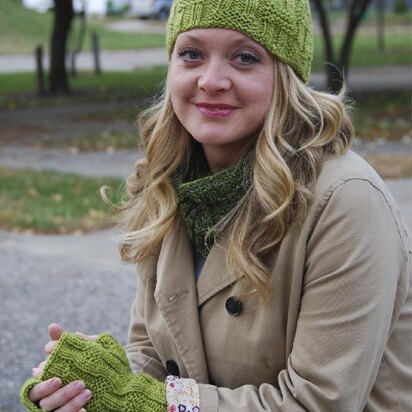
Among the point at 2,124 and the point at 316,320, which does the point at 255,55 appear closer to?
the point at 316,320

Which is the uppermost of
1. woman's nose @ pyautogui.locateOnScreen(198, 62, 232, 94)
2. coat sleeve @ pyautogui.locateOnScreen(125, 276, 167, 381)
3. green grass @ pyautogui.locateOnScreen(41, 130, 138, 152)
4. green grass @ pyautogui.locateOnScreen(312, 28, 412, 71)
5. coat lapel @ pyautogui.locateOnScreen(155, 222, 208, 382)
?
woman's nose @ pyautogui.locateOnScreen(198, 62, 232, 94)

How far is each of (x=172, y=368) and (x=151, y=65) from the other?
24.9 meters

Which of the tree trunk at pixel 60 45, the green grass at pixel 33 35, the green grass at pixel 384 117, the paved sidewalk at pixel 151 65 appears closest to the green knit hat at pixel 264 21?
the green grass at pixel 384 117

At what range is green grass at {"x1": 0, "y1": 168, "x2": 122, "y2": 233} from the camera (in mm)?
7828

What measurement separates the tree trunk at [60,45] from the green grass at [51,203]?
9.86m

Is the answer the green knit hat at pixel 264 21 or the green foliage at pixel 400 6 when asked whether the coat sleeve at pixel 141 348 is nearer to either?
the green knit hat at pixel 264 21

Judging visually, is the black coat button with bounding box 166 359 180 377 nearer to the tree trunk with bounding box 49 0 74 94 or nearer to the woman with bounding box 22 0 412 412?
the woman with bounding box 22 0 412 412

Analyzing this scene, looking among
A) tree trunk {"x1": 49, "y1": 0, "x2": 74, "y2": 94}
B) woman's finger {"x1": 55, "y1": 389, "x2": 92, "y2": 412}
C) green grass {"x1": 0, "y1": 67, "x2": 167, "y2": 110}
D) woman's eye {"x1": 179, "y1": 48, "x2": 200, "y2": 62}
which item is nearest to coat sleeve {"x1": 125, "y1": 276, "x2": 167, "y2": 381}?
woman's finger {"x1": 55, "y1": 389, "x2": 92, "y2": 412}

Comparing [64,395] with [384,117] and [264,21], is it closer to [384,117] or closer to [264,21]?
[264,21]

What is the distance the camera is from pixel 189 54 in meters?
2.34

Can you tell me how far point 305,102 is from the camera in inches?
89.4

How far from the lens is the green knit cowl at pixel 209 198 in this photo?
7.47 feet

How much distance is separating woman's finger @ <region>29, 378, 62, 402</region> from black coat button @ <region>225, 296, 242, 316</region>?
0.44 meters

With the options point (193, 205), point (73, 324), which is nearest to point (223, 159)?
point (193, 205)
